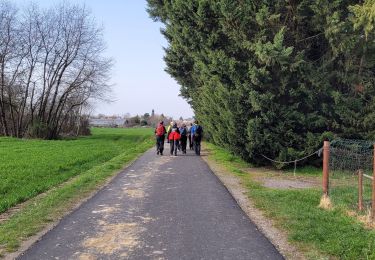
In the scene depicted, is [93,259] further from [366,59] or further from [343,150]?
[366,59]

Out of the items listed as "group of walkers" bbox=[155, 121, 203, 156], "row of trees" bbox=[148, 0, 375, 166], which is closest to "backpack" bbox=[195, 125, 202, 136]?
"group of walkers" bbox=[155, 121, 203, 156]

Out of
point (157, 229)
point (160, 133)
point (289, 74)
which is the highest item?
point (289, 74)

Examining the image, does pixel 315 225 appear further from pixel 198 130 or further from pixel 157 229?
pixel 198 130

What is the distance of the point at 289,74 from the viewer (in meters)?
14.6

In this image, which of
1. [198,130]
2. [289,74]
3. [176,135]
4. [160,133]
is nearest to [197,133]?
[198,130]

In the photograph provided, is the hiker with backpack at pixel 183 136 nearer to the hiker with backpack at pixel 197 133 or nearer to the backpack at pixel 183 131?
the backpack at pixel 183 131

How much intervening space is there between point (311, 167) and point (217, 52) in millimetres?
5172

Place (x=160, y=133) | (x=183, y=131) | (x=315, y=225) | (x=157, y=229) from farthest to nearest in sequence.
Answer: (x=183, y=131) < (x=160, y=133) < (x=315, y=225) < (x=157, y=229)

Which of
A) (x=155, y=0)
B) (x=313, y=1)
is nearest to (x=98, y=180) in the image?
(x=313, y=1)

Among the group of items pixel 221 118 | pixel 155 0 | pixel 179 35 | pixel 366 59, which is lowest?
pixel 221 118

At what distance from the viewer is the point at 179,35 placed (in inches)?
739

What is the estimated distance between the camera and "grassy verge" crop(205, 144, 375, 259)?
5957mm

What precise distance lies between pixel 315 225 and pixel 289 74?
8048 millimetres

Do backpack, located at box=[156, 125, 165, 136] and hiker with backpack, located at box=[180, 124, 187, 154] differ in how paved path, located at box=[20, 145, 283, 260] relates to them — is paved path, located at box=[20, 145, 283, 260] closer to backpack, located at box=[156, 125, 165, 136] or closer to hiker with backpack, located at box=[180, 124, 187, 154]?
backpack, located at box=[156, 125, 165, 136]
